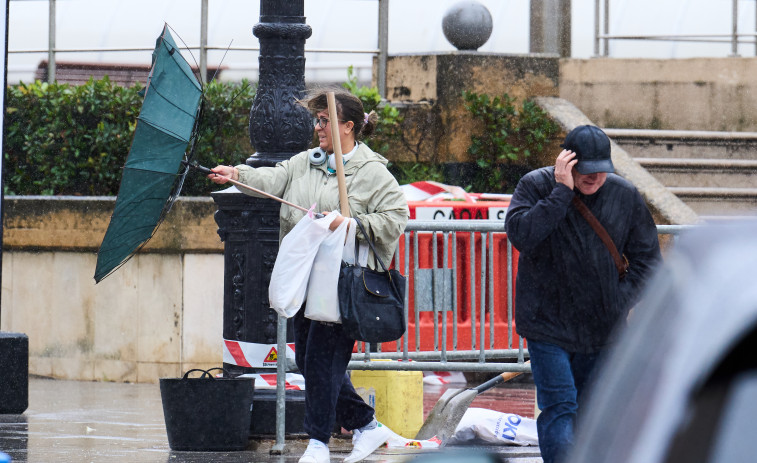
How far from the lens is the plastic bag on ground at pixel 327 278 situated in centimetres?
600

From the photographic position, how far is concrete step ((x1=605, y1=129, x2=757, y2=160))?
13016 millimetres

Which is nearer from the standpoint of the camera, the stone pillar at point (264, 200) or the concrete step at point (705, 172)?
the stone pillar at point (264, 200)

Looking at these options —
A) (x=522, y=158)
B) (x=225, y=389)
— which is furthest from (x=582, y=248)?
(x=522, y=158)

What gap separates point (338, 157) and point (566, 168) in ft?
4.51

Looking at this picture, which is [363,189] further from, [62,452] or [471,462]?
[471,462]

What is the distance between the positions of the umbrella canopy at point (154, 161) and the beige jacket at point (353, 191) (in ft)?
1.38

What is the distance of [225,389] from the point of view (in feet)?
22.5

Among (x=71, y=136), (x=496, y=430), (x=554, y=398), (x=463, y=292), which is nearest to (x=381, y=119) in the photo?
(x=71, y=136)

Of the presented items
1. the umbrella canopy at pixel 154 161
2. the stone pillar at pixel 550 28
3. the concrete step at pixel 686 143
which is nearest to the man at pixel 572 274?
the umbrella canopy at pixel 154 161

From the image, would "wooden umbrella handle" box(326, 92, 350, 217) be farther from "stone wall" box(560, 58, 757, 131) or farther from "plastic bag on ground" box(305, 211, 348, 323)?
"stone wall" box(560, 58, 757, 131)

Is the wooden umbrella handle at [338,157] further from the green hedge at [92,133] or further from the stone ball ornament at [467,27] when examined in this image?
the stone ball ornament at [467,27]

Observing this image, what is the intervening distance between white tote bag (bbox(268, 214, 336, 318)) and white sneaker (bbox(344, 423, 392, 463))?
2.96 ft

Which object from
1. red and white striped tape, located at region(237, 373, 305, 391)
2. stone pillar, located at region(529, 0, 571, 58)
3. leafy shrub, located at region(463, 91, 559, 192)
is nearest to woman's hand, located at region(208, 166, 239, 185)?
red and white striped tape, located at region(237, 373, 305, 391)

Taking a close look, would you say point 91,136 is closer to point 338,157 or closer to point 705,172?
point 338,157
